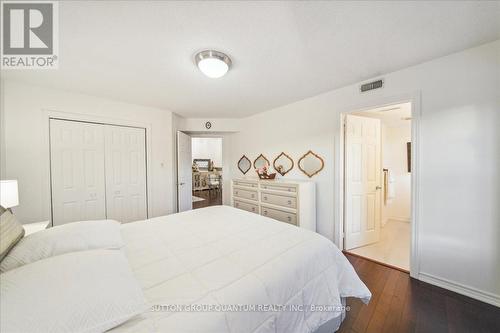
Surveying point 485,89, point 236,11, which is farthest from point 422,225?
point 236,11

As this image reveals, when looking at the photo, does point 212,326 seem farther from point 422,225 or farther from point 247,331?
point 422,225

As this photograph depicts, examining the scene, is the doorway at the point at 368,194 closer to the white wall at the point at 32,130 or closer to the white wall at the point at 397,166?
the white wall at the point at 397,166

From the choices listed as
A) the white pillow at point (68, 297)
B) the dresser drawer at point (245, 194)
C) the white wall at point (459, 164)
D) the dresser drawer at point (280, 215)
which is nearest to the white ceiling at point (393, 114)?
the white wall at point (459, 164)

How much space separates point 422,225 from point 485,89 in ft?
4.65

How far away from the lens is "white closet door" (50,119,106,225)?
2.66m

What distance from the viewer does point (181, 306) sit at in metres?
0.83

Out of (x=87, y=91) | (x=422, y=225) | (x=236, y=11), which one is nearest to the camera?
(x=236, y=11)

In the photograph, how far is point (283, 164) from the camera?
3631 millimetres

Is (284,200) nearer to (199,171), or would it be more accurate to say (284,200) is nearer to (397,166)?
(397,166)

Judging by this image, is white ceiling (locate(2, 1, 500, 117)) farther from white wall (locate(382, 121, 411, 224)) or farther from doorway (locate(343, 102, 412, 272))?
white wall (locate(382, 121, 411, 224))

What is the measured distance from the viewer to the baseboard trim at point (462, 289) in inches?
67.1

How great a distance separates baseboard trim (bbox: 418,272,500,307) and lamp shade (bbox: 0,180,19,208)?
4.14 m

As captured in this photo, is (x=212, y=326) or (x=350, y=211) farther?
(x=350, y=211)

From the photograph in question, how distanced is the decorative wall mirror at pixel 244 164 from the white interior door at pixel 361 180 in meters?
2.15
